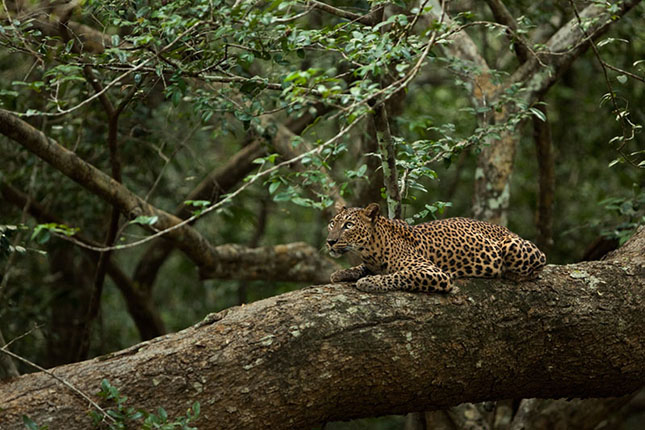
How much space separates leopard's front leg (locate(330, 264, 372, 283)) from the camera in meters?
6.79

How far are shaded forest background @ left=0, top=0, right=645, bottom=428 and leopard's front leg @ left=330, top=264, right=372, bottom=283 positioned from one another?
1.96 ft

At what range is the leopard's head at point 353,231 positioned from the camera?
6.59m

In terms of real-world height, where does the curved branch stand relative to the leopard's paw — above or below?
below

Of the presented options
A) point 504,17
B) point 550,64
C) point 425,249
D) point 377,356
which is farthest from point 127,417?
point 550,64

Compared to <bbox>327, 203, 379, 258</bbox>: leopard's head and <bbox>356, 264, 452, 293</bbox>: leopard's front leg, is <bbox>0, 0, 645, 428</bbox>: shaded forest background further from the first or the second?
<bbox>356, 264, 452, 293</bbox>: leopard's front leg

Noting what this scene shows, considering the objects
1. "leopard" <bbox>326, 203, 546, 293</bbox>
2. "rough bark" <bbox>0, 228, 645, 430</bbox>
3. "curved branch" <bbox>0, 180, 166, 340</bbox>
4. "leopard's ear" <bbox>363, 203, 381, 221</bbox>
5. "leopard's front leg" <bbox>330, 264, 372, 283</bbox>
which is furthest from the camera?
"curved branch" <bbox>0, 180, 166, 340</bbox>

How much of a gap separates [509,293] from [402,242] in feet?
3.15

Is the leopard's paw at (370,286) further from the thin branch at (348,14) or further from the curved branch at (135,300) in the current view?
the curved branch at (135,300)

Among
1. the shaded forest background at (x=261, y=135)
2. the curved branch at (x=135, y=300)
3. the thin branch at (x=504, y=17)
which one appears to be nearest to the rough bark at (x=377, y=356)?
the shaded forest background at (x=261, y=135)

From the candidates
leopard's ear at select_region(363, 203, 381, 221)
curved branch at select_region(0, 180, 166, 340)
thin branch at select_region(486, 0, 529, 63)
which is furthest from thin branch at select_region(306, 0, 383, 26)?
curved branch at select_region(0, 180, 166, 340)

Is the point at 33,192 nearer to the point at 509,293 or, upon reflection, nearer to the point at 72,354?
the point at 72,354

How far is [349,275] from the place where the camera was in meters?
6.80

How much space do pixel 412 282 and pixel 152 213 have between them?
11.3 ft

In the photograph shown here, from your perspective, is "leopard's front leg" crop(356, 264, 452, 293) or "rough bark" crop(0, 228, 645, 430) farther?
"leopard's front leg" crop(356, 264, 452, 293)
